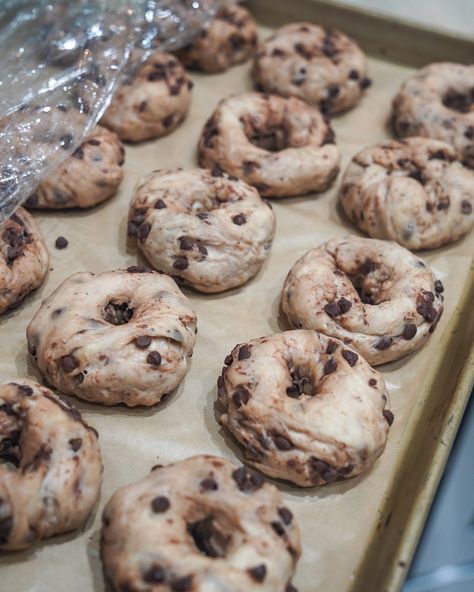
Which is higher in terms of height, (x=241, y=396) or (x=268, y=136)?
(x=268, y=136)

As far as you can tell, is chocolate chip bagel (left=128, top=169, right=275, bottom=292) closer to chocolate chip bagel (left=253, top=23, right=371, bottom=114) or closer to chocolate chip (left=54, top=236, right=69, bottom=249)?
chocolate chip (left=54, top=236, right=69, bottom=249)

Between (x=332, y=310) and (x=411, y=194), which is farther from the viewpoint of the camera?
(x=411, y=194)

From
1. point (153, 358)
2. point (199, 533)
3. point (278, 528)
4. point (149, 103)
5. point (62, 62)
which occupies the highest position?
point (62, 62)

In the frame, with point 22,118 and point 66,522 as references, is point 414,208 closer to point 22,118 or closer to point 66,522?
point 22,118

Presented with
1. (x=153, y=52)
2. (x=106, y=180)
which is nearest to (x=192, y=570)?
(x=106, y=180)

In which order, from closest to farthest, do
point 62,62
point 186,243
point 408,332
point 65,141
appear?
point 408,332 < point 186,243 < point 65,141 < point 62,62

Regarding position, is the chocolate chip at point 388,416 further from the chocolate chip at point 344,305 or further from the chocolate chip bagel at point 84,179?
the chocolate chip bagel at point 84,179

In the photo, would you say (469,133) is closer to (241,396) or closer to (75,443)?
(241,396)

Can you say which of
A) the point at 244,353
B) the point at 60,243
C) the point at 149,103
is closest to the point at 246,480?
the point at 244,353
